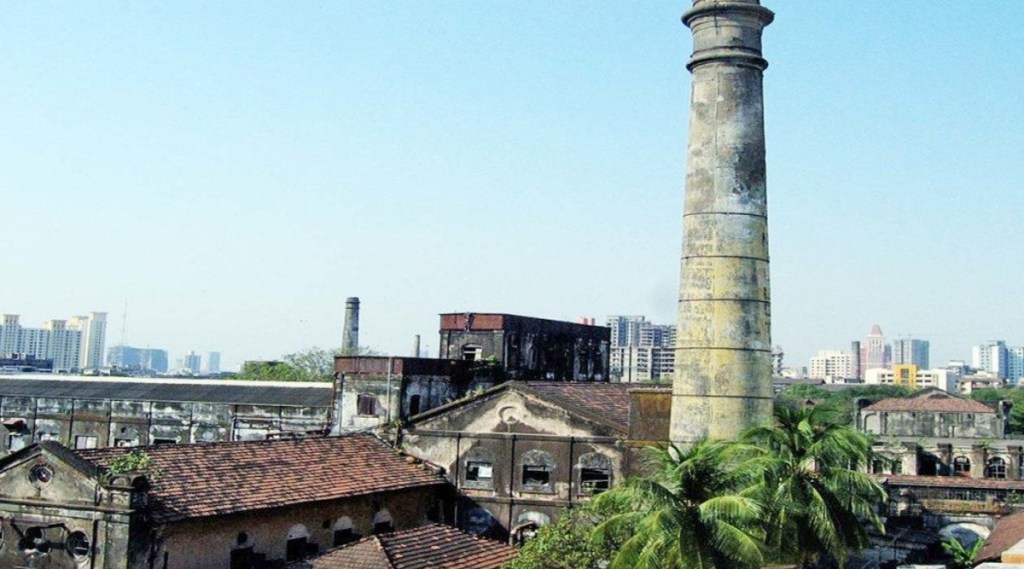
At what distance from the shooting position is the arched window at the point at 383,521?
88.3ft

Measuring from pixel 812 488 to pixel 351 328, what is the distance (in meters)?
35.8

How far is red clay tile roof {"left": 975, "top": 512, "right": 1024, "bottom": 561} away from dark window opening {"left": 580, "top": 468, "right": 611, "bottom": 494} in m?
8.79

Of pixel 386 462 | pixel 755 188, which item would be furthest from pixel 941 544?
pixel 386 462

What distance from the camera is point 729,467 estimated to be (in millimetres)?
19578

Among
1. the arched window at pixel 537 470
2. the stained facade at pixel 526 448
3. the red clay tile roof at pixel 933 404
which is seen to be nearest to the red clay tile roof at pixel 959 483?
the stained facade at pixel 526 448

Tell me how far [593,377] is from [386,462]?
15.9 m

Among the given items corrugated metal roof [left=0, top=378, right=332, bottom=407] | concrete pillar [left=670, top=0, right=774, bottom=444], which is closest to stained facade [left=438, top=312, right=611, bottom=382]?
corrugated metal roof [left=0, top=378, right=332, bottom=407]

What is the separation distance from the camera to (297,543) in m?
24.4

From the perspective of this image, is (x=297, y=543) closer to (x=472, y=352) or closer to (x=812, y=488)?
(x=812, y=488)

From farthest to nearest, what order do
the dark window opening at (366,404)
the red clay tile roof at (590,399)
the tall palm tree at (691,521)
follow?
the dark window opening at (366,404)
the red clay tile roof at (590,399)
the tall palm tree at (691,521)

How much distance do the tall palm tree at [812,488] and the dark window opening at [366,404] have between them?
12930 millimetres

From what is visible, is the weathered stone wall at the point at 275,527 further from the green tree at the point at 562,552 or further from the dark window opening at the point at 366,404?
the green tree at the point at 562,552

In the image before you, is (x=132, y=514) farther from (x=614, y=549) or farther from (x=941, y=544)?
(x=941, y=544)

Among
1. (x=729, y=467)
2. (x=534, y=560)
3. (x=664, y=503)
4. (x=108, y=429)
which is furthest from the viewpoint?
(x=108, y=429)
